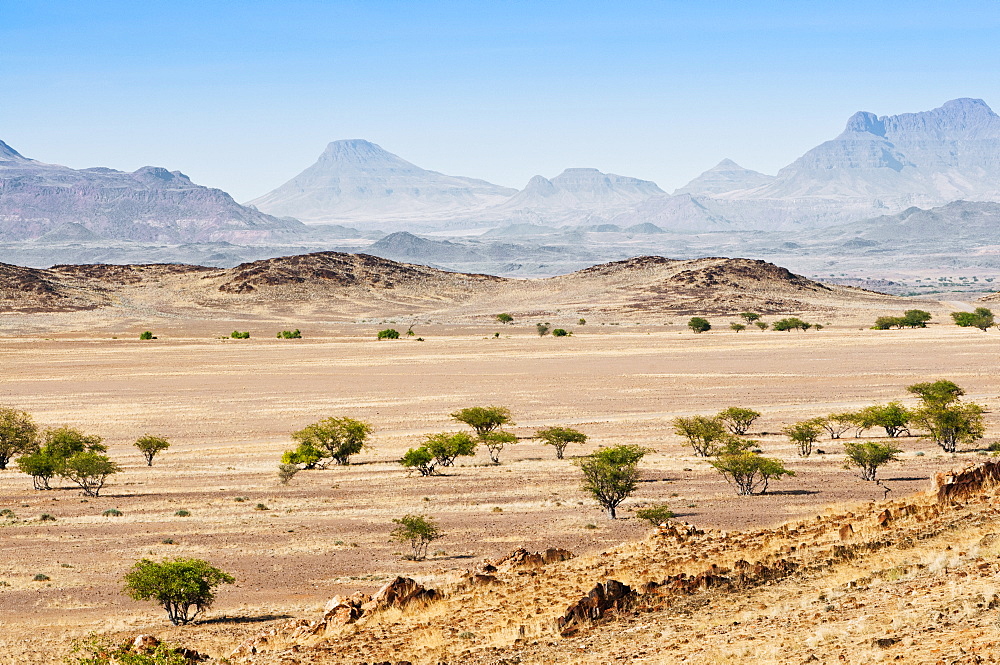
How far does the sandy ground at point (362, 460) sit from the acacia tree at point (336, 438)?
1019 mm

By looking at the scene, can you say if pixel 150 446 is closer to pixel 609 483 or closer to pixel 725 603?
pixel 609 483

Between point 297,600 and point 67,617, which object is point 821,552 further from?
point 67,617

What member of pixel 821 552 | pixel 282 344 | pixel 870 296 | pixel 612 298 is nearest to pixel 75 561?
pixel 821 552

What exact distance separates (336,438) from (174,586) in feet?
70.1

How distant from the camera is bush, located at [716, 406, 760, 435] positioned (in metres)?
46.6

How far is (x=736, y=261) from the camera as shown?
193625mm

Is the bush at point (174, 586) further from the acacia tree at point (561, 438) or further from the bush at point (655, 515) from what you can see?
the acacia tree at point (561, 438)

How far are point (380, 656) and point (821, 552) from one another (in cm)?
807

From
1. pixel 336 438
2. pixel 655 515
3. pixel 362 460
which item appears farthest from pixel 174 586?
pixel 362 460

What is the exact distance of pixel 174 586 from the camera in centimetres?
2073

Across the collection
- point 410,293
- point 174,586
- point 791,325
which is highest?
point 410,293

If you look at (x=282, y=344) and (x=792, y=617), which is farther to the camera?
(x=282, y=344)

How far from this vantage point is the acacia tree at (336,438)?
41594 mm

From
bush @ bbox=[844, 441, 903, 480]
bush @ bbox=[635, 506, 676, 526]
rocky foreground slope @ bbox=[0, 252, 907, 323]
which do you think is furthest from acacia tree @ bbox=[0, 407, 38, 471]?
rocky foreground slope @ bbox=[0, 252, 907, 323]
